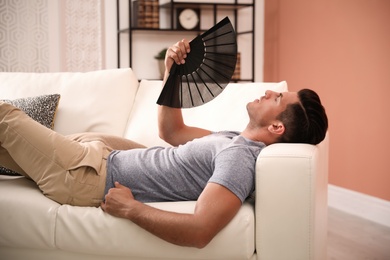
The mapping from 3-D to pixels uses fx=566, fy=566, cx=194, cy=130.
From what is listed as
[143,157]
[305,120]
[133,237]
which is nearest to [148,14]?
[143,157]

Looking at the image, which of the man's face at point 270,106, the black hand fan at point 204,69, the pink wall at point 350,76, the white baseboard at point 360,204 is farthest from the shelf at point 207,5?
the man's face at point 270,106

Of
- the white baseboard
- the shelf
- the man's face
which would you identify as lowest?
the white baseboard

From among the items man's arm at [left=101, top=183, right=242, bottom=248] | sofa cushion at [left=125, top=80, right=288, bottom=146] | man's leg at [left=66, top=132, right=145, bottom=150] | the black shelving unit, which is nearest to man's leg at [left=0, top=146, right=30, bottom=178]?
man's leg at [left=66, top=132, right=145, bottom=150]

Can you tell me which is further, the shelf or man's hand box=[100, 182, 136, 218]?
the shelf

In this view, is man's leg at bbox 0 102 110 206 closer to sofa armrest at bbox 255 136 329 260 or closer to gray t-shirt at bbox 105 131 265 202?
gray t-shirt at bbox 105 131 265 202

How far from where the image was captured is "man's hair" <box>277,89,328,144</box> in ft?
6.47

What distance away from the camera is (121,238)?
179cm

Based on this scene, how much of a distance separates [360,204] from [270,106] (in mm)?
2021

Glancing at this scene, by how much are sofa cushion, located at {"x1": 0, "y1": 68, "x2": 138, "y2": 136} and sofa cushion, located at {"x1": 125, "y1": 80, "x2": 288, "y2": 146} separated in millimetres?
109

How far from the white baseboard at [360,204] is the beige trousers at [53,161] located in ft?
7.15

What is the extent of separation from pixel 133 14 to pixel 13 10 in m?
1.00

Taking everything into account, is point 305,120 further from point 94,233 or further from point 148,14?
point 148,14

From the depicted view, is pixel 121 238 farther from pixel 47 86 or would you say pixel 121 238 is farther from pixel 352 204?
pixel 352 204

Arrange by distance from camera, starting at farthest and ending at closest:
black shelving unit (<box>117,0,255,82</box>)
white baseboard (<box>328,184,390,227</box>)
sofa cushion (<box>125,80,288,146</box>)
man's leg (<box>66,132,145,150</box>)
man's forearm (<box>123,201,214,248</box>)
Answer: black shelving unit (<box>117,0,255,82</box>) → white baseboard (<box>328,184,390,227</box>) → sofa cushion (<box>125,80,288,146</box>) → man's leg (<box>66,132,145,150</box>) → man's forearm (<box>123,201,214,248</box>)
